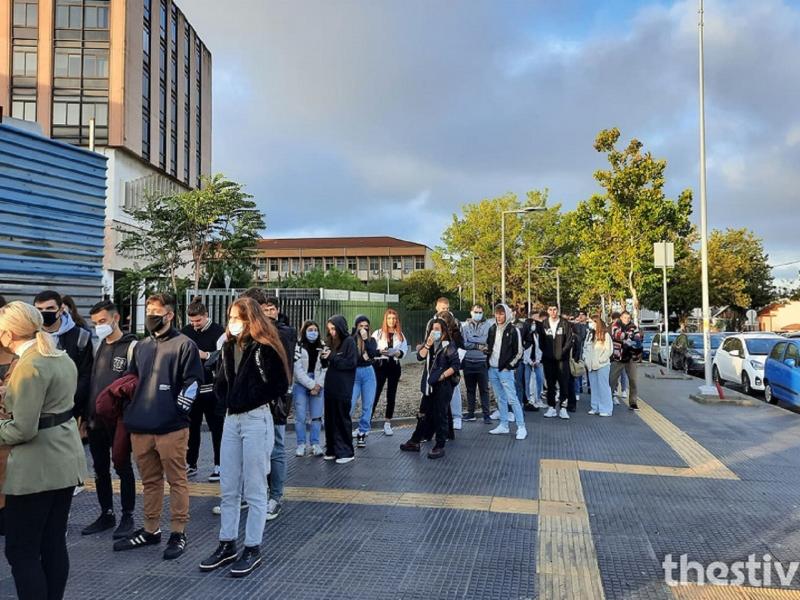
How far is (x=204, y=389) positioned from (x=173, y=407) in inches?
74.1

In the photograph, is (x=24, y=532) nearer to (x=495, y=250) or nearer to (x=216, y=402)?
(x=216, y=402)

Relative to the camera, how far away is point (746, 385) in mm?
14500

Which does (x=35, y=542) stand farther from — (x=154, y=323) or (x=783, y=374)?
(x=783, y=374)

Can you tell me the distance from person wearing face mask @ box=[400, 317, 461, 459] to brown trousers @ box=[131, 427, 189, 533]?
3434mm

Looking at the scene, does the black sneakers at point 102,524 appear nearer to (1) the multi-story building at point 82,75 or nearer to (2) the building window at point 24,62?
(1) the multi-story building at point 82,75

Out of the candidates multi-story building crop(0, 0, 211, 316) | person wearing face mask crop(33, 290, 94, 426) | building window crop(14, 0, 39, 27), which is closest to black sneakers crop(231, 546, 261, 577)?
person wearing face mask crop(33, 290, 94, 426)

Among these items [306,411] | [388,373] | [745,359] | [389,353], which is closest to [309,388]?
[306,411]

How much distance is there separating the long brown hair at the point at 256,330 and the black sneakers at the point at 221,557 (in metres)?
1.23

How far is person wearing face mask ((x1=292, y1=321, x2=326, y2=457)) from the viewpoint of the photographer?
687 centimetres

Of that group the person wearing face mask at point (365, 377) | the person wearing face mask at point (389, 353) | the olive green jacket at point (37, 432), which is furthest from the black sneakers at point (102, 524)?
the person wearing face mask at point (389, 353)

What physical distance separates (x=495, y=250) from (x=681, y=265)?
1300 centimetres

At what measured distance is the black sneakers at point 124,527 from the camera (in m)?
4.55

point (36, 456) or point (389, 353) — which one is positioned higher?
point (389, 353)

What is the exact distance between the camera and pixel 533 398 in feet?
36.3
